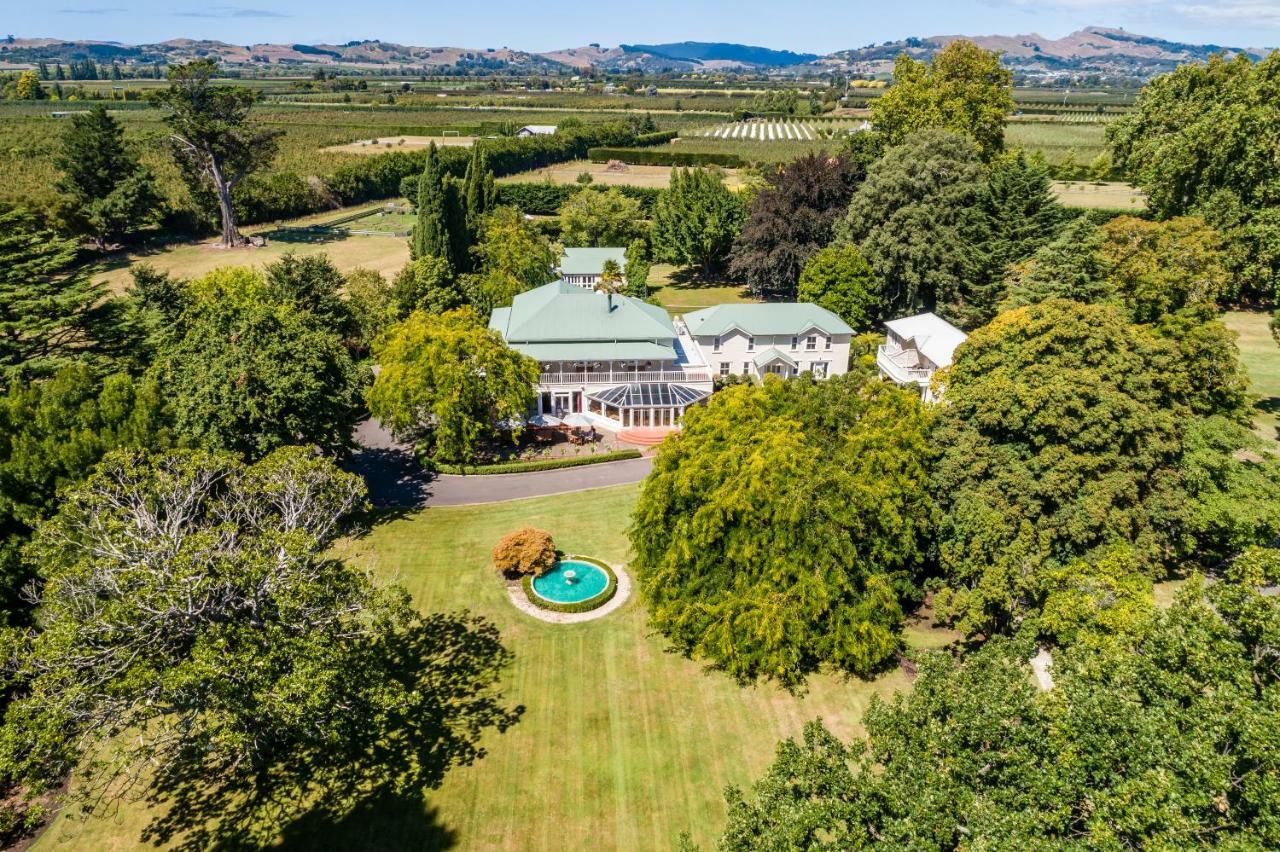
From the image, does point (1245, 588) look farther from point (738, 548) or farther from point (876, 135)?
point (876, 135)

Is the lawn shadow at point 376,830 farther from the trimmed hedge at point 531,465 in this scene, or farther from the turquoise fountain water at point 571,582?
the trimmed hedge at point 531,465

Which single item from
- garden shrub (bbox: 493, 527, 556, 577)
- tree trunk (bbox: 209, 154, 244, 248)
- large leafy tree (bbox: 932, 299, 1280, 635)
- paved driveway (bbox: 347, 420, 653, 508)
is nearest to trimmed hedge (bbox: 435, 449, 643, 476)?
paved driveway (bbox: 347, 420, 653, 508)

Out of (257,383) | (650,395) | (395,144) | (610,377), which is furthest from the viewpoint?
(395,144)

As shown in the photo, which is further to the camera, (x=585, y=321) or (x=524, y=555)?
(x=585, y=321)

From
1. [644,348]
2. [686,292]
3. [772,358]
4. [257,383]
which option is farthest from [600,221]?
[257,383]

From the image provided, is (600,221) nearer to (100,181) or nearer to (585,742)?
(100,181)

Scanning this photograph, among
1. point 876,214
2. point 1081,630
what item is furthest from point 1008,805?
point 876,214
